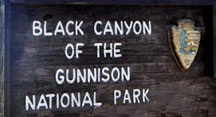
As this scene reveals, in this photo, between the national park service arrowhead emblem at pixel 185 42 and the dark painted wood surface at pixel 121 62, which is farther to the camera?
the national park service arrowhead emblem at pixel 185 42

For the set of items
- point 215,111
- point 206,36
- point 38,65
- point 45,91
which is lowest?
point 215,111

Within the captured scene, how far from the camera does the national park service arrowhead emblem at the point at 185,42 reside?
41.8 inches

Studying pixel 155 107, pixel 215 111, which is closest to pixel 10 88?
pixel 155 107

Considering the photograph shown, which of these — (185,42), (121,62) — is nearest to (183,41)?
(185,42)

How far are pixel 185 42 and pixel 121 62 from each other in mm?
292

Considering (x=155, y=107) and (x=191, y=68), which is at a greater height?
(x=191, y=68)

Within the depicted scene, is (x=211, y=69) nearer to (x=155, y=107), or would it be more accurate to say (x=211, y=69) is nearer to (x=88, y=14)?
(x=155, y=107)

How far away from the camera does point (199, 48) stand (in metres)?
1.10

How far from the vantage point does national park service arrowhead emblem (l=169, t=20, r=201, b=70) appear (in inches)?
41.8

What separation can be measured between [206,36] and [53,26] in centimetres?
67

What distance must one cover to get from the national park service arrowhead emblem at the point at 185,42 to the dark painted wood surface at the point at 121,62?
27mm

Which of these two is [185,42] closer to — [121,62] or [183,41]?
[183,41]

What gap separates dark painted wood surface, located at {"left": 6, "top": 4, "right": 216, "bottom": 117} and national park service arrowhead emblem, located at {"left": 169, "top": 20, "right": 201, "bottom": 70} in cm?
3

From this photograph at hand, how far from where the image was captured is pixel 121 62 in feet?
3.38
